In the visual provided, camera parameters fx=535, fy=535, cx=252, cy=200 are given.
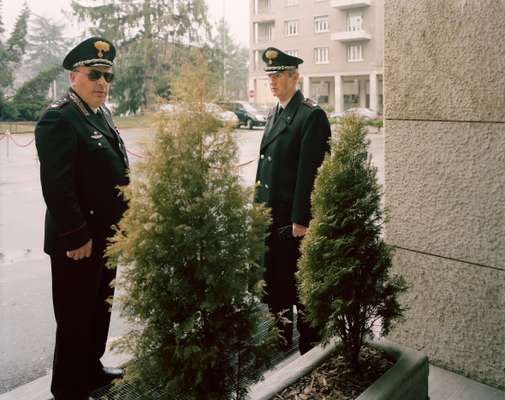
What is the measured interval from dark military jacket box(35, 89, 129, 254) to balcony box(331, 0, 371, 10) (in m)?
45.9

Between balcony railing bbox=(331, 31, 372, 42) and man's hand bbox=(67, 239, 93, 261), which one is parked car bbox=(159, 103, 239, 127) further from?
balcony railing bbox=(331, 31, 372, 42)

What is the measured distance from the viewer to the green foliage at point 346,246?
108 inches

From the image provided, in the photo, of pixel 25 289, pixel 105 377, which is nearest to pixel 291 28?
pixel 25 289

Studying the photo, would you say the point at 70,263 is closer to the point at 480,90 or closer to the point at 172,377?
the point at 172,377

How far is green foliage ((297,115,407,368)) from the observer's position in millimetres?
2740

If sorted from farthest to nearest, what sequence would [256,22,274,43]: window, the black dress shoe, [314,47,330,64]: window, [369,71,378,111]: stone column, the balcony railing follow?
[256,22,274,43]: window → [314,47,330,64]: window → [369,71,378,111]: stone column → the balcony railing → the black dress shoe

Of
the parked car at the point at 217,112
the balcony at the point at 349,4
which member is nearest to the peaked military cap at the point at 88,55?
the parked car at the point at 217,112

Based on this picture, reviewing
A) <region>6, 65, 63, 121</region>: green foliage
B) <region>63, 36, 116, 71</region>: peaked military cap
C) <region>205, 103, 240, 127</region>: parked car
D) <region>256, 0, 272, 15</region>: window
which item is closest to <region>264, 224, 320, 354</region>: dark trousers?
<region>63, 36, 116, 71</region>: peaked military cap

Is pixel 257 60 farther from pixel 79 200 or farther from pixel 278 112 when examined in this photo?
pixel 79 200

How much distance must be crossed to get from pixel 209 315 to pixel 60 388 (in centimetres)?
156

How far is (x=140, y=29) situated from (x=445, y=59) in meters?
37.5

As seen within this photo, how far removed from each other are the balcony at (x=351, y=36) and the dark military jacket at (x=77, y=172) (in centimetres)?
4548

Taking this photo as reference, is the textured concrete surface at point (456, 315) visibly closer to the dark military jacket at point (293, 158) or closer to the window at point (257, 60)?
the dark military jacket at point (293, 158)

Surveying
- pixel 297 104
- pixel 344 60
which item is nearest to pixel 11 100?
pixel 344 60
